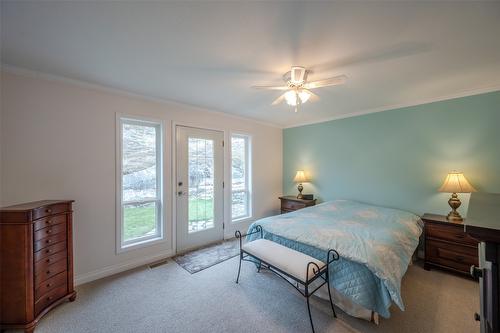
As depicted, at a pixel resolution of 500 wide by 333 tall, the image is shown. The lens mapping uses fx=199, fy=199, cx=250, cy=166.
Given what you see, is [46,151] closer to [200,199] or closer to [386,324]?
[200,199]

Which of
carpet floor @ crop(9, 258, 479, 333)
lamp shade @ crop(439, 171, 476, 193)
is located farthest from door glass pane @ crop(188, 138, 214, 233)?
lamp shade @ crop(439, 171, 476, 193)

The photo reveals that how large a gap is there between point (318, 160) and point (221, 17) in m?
3.35

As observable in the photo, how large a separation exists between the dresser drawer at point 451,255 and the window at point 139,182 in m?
3.68

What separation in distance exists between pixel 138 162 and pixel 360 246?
9.47 feet

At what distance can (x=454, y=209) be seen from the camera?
8.36 ft

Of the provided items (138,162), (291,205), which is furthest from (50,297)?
(291,205)

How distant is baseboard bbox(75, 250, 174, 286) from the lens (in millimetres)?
2312

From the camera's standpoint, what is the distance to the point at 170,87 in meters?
2.51

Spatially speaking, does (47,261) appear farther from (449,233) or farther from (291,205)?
(449,233)

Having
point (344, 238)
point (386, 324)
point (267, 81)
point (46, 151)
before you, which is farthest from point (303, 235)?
point (46, 151)

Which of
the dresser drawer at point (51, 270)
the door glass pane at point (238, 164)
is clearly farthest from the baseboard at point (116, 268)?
the door glass pane at point (238, 164)

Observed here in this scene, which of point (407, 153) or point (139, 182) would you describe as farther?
point (407, 153)

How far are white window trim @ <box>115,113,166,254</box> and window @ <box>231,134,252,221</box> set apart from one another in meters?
1.34

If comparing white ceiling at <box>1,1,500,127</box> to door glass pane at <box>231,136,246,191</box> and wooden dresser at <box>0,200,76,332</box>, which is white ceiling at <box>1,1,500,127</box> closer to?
wooden dresser at <box>0,200,76,332</box>
